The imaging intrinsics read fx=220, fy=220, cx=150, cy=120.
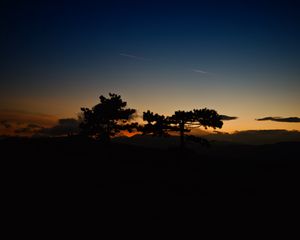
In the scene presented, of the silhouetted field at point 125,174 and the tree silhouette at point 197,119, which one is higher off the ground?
the tree silhouette at point 197,119

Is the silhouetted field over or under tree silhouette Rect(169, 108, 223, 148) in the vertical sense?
under

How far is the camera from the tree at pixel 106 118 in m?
32.7

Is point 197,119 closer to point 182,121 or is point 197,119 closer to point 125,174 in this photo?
point 182,121

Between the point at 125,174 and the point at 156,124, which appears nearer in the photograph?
the point at 125,174

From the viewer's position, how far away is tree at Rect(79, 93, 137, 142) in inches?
1287

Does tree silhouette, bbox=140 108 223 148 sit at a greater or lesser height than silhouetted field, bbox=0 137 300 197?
greater

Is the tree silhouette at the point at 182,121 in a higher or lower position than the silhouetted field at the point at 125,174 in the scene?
higher

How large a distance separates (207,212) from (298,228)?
15.0 ft

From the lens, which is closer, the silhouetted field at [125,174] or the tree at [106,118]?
the silhouetted field at [125,174]

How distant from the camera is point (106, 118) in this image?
33031 millimetres

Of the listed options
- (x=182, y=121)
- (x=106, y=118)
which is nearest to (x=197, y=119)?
(x=182, y=121)

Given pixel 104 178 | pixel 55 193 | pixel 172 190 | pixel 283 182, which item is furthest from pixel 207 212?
pixel 283 182

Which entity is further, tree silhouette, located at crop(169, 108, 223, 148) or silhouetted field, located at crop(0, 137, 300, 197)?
tree silhouette, located at crop(169, 108, 223, 148)

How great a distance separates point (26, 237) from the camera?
899cm
